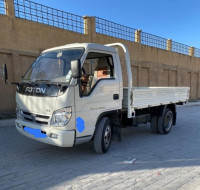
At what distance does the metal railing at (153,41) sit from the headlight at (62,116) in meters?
13.6

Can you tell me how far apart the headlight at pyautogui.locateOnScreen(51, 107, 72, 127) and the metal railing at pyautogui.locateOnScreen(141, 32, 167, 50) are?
1361 cm

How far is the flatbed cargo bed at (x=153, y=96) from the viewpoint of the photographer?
5.45 metres

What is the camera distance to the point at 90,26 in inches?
470

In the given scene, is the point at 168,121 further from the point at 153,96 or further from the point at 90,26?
the point at 90,26

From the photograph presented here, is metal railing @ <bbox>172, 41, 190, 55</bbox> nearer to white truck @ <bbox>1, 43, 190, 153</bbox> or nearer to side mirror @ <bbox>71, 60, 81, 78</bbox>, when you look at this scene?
white truck @ <bbox>1, 43, 190, 153</bbox>

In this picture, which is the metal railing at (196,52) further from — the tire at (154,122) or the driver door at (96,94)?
the driver door at (96,94)

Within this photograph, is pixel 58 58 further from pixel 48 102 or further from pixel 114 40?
pixel 114 40

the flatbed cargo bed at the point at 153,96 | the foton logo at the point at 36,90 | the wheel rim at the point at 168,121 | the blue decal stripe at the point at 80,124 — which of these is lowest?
the wheel rim at the point at 168,121

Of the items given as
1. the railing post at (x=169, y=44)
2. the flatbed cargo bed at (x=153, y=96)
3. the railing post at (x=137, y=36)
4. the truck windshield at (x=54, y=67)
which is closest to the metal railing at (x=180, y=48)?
the railing post at (x=169, y=44)

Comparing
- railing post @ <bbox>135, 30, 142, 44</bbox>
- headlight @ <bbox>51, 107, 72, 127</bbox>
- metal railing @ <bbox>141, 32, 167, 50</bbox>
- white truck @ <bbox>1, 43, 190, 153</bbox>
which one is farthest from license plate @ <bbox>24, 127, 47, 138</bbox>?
metal railing @ <bbox>141, 32, 167, 50</bbox>

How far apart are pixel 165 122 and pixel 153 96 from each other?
141 cm

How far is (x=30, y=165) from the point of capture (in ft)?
13.6

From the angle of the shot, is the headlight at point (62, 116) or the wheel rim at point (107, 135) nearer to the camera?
the headlight at point (62, 116)

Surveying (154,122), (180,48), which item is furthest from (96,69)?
(180,48)
